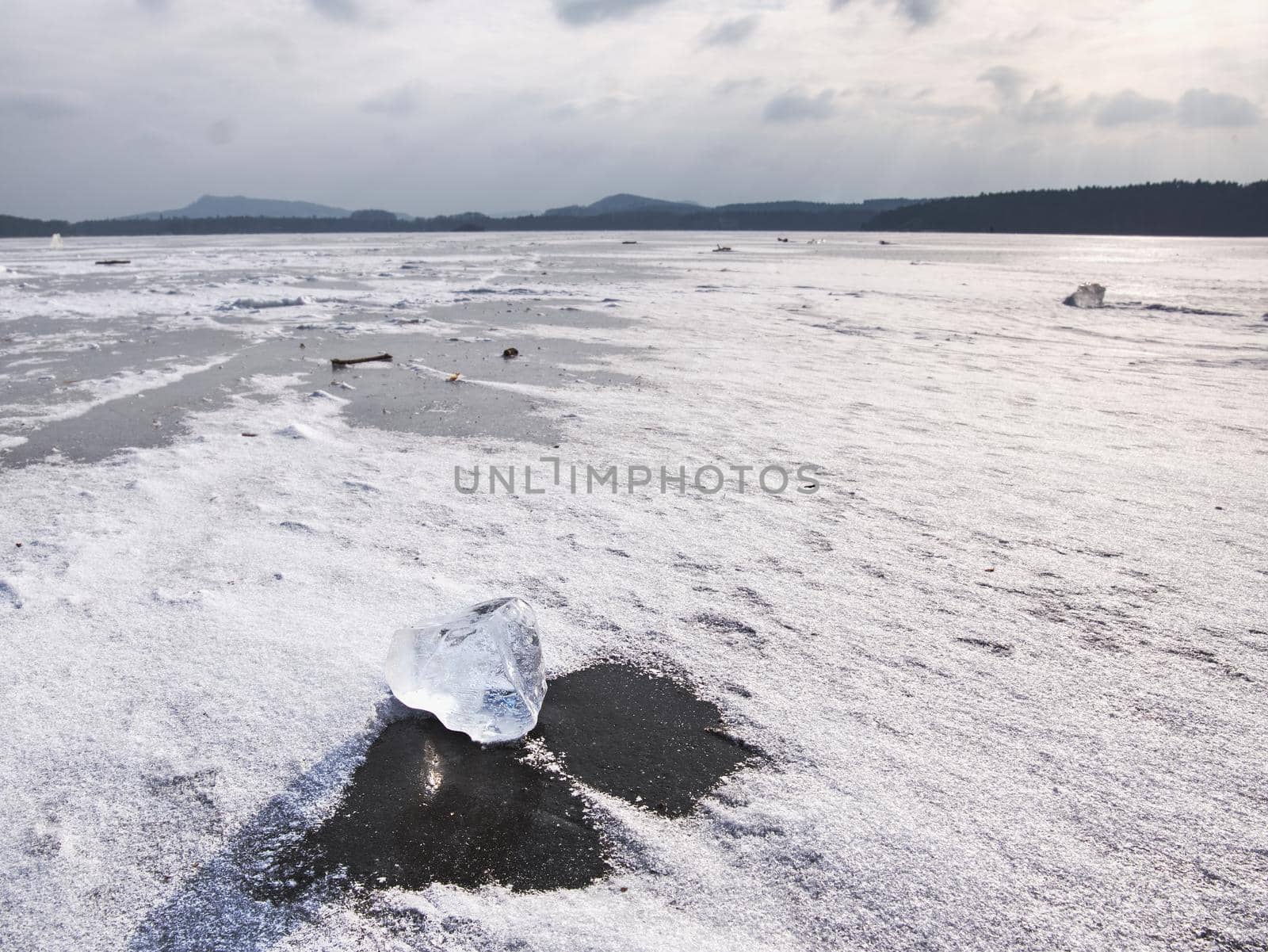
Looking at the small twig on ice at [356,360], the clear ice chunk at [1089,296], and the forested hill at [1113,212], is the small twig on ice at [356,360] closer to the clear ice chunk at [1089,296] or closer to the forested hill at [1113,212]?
the clear ice chunk at [1089,296]

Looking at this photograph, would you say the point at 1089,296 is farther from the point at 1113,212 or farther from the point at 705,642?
the point at 1113,212

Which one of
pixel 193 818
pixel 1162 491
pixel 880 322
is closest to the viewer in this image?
pixel 193 818

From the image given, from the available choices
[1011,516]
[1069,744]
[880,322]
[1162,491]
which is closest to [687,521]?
[1011,516]

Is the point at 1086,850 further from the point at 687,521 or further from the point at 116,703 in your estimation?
the point at 116,703

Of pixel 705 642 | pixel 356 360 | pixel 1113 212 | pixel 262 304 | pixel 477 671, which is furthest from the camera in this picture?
pixel 1113 212

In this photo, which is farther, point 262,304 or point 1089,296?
point 1089,296

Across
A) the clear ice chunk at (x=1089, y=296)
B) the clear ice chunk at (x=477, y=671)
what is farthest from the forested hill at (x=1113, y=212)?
the clear ice chunk at (x=477, y=671)

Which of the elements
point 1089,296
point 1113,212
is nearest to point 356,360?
point 1089,296

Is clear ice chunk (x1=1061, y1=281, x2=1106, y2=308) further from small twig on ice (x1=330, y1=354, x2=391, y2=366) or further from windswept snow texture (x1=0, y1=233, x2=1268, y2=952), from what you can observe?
small twig on ice (x1=330, y1=354, x2=391, y2=366)
